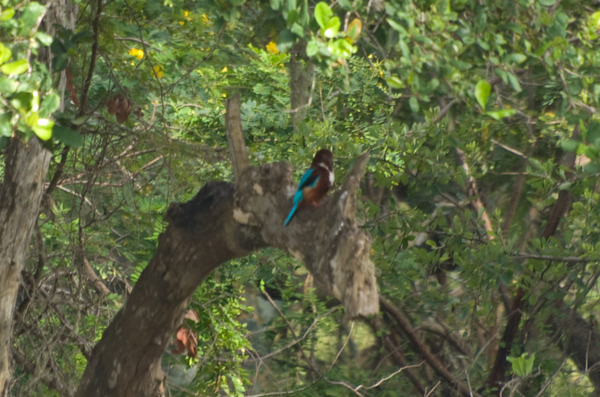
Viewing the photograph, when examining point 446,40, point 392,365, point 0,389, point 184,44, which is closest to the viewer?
point 446,40

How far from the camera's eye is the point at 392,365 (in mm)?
6332

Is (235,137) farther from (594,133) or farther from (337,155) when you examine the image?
(594,133)

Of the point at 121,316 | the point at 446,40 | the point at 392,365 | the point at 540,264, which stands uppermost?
the point at 446,40

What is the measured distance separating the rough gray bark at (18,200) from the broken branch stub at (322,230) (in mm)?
867

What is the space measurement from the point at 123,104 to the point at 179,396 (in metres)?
1.97

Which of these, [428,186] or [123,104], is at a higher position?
[123,104]

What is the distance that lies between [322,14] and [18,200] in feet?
5.49

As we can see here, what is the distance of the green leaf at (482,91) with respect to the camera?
2.39 m

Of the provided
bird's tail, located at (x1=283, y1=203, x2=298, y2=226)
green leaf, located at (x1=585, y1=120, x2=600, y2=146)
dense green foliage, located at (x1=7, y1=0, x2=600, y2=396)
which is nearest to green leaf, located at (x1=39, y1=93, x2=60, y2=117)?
dense green foliage, located at (x1=7, y1=0, x2=600, y2=396)

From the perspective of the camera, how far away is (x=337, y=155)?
164 inches

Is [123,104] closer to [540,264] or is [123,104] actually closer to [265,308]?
[540,264]

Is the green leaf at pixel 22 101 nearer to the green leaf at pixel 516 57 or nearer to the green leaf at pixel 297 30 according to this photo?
the green leaf at pixel 297 30

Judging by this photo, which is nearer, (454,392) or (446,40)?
(446,40)

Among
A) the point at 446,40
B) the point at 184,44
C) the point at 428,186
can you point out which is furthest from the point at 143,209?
the point at 446,40
